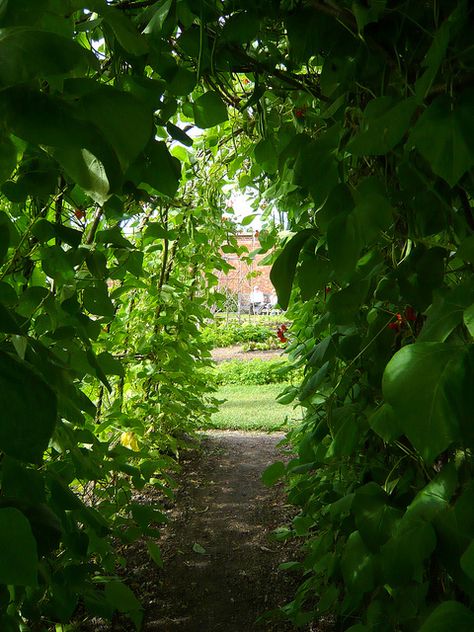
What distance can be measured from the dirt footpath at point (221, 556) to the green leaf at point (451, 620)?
1.83 metres

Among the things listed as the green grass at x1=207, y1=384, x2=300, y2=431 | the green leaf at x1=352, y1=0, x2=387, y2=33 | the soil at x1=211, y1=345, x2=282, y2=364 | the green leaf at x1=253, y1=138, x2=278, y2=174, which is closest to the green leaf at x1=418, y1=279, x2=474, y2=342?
the green leaf at x1=352, y1=0, x2=387, y2=33

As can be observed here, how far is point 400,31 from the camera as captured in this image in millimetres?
771

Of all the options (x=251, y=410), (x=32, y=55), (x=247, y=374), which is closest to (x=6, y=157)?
(x=32, y=55)

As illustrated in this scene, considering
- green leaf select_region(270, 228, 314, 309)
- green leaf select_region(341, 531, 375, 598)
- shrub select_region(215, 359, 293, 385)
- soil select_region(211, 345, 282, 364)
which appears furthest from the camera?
soil select_region(211, 345, 282, 364)

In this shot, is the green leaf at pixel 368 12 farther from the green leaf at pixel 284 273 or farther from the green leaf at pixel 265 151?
the green leaf at pixel 265 151

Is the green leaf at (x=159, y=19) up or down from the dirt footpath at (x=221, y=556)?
up

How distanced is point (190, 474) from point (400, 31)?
3.90m

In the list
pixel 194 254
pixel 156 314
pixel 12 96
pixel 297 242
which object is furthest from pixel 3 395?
pixel 194 254

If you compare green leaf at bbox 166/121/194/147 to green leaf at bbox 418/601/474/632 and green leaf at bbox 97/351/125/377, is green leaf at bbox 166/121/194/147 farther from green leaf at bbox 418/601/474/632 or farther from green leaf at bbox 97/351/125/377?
green leaf at bbox 418/601/474/632

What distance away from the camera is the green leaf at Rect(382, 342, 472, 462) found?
1.62 feet

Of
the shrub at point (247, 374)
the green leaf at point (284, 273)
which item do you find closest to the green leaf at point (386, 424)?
the green leaf at point (284, 273)

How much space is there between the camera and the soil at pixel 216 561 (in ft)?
7.68

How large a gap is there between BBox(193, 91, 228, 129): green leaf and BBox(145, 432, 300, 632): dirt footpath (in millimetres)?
1934

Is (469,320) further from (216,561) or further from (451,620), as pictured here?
(216,561)
